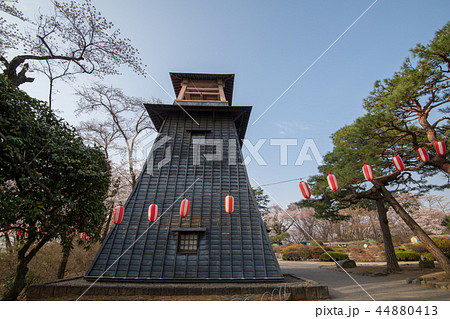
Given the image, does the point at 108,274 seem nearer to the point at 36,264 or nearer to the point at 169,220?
the point at 169,220

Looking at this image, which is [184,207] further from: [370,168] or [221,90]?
[221,90]

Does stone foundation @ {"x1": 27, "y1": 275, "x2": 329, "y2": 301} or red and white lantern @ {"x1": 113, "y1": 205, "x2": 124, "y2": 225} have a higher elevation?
red and white lantern @ {"x1": 113, "y1": 205, "x2": 124, "y2": 225}

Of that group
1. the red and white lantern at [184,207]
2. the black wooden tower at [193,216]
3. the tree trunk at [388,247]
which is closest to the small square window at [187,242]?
the black wooden tower at [193,216]

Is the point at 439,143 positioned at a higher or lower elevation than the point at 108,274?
higher

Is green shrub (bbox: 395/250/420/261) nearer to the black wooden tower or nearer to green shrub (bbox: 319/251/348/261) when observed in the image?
green shrub (bbox: 319/251/348/261)

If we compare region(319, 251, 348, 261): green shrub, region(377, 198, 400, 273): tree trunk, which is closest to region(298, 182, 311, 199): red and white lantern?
region(377, 198, 400, 273): tree trunk

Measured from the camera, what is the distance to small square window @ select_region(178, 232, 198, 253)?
7.93 m

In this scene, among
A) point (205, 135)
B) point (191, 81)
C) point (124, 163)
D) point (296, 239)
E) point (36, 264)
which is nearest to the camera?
point (36, 264)

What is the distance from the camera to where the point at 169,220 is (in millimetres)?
8492

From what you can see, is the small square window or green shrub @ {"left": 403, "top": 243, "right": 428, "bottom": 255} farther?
green shrub @ {"left": 403, "top": 243, "right": 428, "bottom": 255}

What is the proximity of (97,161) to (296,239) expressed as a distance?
144 feet

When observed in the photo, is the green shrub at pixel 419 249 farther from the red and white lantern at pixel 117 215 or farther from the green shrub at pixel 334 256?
the red and white lantern at pixel 117 215

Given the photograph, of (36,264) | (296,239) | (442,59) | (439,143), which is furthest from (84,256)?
(296,239)

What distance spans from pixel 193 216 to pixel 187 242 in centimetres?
99
